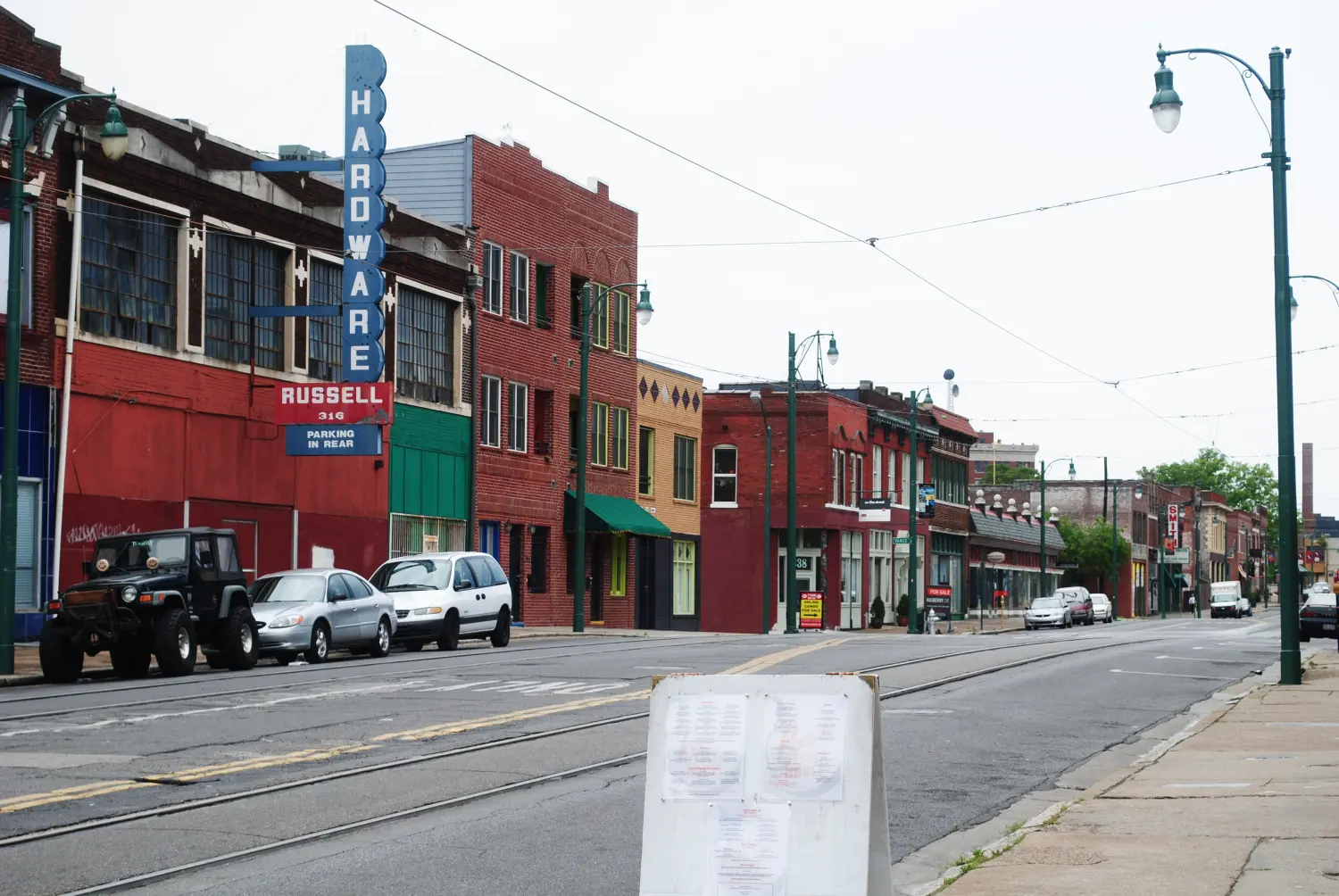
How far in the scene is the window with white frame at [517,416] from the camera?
46.1 meters

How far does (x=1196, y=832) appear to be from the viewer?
10.4 metres

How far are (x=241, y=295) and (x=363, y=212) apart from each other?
127 inches

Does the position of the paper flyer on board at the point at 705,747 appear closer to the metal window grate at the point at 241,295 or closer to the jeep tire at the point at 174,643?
the jeep tire at the point at 174,643

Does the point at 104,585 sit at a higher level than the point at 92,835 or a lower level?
higher

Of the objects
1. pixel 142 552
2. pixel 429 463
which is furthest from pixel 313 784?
pixel 429 463

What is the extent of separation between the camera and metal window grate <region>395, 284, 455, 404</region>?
4131 centimetres

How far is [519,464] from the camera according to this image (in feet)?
152

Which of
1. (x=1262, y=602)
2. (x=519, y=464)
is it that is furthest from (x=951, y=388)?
(x=1262, y=602)

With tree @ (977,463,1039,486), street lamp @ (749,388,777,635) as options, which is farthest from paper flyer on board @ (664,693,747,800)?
tree @ (977,463,1039,486)

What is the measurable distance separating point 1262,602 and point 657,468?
11906 centimetres

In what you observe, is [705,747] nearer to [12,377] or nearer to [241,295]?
[12,377]

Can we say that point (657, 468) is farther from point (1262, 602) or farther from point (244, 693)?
point (1262, 602)

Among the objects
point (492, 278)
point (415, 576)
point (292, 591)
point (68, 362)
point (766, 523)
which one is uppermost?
point (492, 278)

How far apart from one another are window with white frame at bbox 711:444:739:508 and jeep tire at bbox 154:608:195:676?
43369mm
